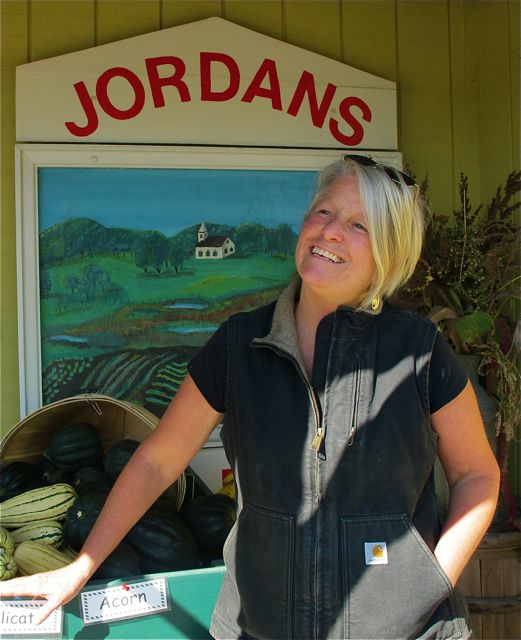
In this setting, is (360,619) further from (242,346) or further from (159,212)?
(159,212)

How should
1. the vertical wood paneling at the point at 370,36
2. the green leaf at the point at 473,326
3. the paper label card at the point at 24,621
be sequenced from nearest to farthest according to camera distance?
the paper label card at the point at 24,621
the green leaf at the point at 473,326
the vertical wood paneling at the point at 370,36

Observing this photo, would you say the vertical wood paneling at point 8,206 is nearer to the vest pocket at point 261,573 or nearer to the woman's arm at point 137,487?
the woman's arm at point 137,487

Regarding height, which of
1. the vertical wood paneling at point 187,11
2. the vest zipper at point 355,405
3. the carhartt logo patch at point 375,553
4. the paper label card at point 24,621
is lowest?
the paper label card at point 24,621

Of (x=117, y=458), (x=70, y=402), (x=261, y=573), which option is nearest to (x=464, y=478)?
(x=261, y=573)

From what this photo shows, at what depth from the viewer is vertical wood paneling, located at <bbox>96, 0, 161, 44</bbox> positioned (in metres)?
3.38

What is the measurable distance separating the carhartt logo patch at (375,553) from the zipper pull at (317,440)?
0.23m

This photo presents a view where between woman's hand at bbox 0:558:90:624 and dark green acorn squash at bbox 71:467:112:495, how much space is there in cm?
68

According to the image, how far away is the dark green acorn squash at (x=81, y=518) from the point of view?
2.28 meters

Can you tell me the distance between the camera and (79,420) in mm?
3020

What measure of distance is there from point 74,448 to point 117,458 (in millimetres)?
219

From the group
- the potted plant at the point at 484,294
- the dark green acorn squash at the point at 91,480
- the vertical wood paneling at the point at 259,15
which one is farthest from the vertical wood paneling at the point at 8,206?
the potted plant at the point at 484,294

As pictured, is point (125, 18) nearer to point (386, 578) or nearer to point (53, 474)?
point (53, 474)

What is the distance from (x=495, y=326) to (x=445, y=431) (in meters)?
1.85

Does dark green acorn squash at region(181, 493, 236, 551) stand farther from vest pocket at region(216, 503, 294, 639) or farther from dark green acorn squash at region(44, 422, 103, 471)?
vest pocket at region(216, 503, 294, 639)
